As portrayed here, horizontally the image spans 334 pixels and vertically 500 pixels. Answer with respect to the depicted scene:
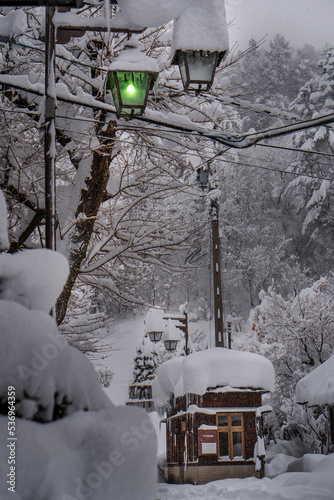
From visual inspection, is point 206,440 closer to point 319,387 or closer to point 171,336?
point 171,336

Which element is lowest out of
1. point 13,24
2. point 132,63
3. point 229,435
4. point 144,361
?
point 229,435

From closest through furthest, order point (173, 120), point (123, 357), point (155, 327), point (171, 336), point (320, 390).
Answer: point (173, 120), point (320, 390), point (155, 327), point (171, 336), point (123, 357)

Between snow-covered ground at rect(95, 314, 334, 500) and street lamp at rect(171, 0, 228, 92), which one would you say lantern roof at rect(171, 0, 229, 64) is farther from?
snow-covered ground at rect(95, 314, 334, 500)

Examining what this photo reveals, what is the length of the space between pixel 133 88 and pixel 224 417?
50.2ft

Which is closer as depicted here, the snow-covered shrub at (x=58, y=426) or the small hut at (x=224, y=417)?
the snow-covered shrub at (x=58, y=426)

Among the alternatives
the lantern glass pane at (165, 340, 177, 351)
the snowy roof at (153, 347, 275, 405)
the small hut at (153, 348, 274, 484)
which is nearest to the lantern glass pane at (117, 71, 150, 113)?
the snowy roof at (153, 347, 275, 405)

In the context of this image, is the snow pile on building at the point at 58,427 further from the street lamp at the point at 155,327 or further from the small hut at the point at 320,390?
the street lamp at the point at 155,327

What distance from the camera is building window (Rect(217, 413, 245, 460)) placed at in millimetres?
17812

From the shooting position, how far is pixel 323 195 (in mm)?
35719

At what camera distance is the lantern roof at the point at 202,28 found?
463cm

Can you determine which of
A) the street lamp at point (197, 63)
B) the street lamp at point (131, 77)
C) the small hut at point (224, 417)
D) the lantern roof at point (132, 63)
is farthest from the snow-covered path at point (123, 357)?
the street lamp at point (197, 63)

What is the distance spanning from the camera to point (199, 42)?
4.98 m

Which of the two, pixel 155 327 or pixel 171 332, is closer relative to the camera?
pixel 155 327

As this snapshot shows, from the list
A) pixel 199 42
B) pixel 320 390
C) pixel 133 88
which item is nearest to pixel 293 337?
pixel 320 390
